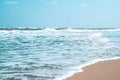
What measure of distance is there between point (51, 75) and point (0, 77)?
1321 mm

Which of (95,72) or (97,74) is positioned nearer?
(97,74)

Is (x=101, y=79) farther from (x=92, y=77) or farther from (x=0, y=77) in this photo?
(x=0, y=77)

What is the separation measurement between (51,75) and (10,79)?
3.57 ft

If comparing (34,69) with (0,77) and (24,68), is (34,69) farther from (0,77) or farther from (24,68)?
(0,77)

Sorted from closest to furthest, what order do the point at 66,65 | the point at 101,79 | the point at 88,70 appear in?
the point at 101,79
the point at 88,70
the point at 66,65

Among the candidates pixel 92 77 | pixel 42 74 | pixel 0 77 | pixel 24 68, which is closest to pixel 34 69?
pixel 24 68

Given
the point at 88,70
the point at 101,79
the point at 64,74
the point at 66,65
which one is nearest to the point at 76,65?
the point at 66,65

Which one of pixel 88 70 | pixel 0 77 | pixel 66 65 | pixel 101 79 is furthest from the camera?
pixel 66 65

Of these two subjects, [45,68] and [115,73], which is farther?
[45,68]

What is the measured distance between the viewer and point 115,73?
6.82m

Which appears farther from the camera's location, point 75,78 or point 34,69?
point 34,69

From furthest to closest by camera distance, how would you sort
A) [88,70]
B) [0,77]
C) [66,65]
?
1. [66,65]
2. [88,70]
3. [0,77]

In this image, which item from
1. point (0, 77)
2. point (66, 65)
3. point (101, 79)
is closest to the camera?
point (101, 79)

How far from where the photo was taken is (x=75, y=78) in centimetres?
640
